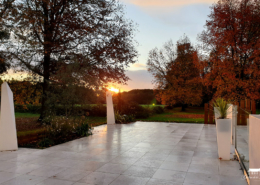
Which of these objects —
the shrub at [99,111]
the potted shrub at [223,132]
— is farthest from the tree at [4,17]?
the potted shrub at [223,132]

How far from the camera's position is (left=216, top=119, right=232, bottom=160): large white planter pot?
16.7 ft

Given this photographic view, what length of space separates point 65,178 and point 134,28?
11.6m

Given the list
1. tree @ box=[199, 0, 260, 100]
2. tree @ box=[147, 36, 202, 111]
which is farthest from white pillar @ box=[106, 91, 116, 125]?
tree @ box=[147, 36, 202, 111]

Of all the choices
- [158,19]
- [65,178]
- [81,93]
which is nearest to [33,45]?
[81,93]

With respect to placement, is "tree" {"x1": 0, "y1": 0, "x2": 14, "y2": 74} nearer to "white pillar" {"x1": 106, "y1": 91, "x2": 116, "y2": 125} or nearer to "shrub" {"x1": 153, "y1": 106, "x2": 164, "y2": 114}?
"white pillar" {"x1": 106, "y1": 91, "x2": 116, "y2": 125}

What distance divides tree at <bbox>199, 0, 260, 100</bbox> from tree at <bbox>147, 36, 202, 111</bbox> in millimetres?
6692

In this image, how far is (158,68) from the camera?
24.7 m

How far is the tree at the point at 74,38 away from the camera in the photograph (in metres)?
11.5

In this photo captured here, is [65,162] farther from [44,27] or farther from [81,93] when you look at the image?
[44,27]

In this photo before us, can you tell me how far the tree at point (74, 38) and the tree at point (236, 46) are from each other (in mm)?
5609

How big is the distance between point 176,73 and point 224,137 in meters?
18.1

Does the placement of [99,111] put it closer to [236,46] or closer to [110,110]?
[110,110]

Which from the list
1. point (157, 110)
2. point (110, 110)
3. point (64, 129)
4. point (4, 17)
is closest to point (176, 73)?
point (157, 110)

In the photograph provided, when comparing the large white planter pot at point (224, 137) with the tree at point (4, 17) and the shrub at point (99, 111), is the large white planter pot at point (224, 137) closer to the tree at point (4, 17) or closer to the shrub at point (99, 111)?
the tree at point (4, 17)
